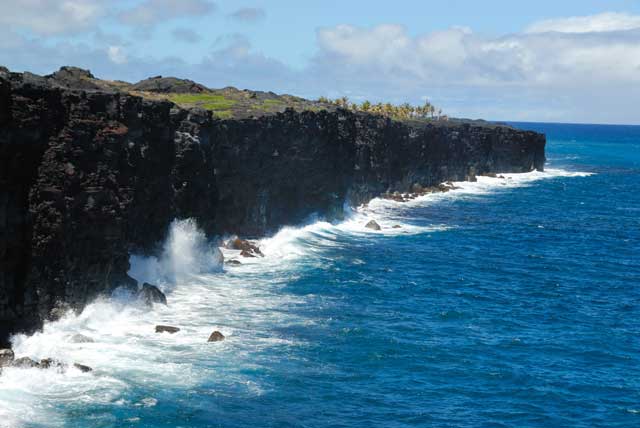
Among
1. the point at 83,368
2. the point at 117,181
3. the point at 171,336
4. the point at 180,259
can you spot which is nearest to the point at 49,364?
the point at 83,368

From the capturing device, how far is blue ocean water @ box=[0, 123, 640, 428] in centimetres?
4303

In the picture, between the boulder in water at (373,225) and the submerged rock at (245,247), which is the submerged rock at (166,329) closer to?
the submerged rock at (245,247)

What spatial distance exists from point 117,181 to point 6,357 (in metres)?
16.8

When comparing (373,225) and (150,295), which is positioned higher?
(373,225)

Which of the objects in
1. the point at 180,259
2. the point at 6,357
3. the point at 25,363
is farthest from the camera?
the point at 180,259

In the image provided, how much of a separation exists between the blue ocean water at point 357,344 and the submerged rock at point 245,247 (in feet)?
5.75

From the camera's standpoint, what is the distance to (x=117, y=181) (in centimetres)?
5762

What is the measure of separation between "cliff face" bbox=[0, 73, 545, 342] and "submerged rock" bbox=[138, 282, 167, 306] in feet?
4.53

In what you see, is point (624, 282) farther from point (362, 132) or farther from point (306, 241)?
point (362, 132)

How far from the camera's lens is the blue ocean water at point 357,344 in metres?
43.0

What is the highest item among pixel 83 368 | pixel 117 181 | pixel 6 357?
pixel 117 181

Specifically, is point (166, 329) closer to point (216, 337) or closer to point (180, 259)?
point (216, 337)

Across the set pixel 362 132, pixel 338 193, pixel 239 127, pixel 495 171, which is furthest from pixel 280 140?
pixel 495 171

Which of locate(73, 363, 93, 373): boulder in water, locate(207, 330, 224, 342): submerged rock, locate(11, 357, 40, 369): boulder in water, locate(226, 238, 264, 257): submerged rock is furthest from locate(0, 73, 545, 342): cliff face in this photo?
locate(207, 330, 224, 342): submerged rock
